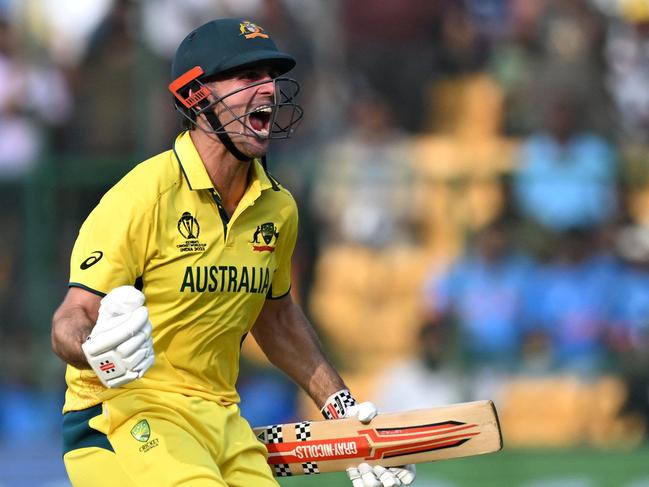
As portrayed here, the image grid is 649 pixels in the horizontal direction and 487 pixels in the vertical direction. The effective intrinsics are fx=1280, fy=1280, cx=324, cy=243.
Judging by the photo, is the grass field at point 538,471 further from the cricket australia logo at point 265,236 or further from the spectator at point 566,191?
the cricket australia logo at point 265,236

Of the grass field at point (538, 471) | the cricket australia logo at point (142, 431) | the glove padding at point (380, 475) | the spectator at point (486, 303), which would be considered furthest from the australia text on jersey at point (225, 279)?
the spectator at point (486, 303)

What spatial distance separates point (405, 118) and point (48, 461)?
10.0ft

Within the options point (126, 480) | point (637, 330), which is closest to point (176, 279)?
point (126, 480)

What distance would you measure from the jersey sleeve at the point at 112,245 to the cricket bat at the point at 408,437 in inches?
34.5

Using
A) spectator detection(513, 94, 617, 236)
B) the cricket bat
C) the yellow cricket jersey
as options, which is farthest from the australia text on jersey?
spectator detection(513, 94, 617, 236)

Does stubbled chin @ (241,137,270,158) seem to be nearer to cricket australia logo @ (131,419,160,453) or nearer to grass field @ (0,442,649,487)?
cricket australia logo @ (131,419,160,453)

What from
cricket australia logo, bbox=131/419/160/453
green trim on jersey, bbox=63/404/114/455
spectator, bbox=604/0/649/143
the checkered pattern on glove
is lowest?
the checkered pattern on glove

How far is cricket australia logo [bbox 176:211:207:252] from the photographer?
386cm

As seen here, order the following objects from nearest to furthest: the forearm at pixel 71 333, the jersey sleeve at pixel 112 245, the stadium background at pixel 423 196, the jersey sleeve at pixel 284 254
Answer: the forearm at pixel 71 333 < the jersey sleeve at pixel 112 245 < the jersey sleeve at pixel 284 254 < the stadium background at pixel 423 196

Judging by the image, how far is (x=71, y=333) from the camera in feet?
11.4

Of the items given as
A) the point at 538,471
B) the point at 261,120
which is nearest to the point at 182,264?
the point at 261,120

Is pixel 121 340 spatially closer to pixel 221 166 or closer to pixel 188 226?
pixel 188 226

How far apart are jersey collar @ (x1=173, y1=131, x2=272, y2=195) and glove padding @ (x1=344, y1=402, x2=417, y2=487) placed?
0.79 meters

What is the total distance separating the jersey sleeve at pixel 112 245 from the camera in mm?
3662
